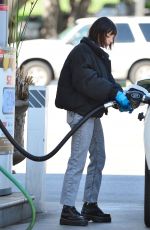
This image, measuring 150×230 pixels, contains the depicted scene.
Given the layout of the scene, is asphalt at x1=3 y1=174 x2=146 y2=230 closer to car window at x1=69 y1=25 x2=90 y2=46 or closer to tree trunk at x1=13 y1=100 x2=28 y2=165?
tree trunk at x1=13 y1=100 x2=28 y2=165

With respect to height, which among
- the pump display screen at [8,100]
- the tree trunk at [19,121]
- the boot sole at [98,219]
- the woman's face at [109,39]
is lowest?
the boot sole at [98,219]

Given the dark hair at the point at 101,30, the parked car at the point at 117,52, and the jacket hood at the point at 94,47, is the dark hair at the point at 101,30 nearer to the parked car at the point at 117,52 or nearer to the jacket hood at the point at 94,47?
the jacket hood at the point at 94,47

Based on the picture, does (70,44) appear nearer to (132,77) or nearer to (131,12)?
(132,77)

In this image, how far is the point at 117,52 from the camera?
84.8 feet

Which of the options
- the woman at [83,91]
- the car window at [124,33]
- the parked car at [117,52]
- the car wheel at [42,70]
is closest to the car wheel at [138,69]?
the parked car at [117,52]

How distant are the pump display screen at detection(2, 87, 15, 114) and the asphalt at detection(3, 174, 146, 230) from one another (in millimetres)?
1016

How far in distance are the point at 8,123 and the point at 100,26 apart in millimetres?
1218

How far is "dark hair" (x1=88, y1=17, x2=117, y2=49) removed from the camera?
7.44 m

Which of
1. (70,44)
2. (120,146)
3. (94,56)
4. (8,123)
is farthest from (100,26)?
(70,44)

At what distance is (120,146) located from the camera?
46.2 ft

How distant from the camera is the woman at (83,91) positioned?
7.26 meters

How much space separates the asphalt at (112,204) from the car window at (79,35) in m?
14.3

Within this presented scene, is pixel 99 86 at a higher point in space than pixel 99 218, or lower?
higher

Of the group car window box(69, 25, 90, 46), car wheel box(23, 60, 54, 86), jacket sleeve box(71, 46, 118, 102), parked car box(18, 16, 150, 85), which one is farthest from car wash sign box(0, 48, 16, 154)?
car wheel box(23, 60, 54, 86)
